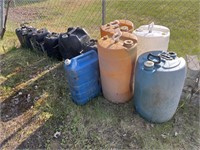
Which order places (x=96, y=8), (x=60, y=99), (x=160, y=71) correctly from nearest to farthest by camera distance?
(x=160, y=71)
(x=60, y=99)
(x=96, y=8)

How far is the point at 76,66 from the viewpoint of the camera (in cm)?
252

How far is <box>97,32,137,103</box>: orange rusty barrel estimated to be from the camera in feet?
7.77

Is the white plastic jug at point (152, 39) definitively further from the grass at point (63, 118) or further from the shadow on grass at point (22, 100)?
the shadow on grass at point (22, 100)

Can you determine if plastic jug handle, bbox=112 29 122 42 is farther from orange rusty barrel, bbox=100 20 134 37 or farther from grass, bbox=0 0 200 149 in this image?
grass, bbox=0 0 200 149

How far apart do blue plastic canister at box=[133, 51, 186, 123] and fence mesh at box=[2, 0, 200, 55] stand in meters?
1.86

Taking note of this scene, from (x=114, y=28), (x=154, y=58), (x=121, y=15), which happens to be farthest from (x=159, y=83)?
(x=121, y=15)

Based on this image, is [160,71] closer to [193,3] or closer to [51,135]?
[51,135]

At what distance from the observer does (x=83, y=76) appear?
2.60 metres

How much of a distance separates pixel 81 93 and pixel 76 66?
36cm

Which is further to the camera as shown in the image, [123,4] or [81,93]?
[123,4]

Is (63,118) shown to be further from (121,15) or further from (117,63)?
(121,15)

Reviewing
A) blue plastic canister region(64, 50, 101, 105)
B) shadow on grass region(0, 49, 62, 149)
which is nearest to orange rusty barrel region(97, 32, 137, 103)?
blue plastic canister region(64, 50, 101, 105)

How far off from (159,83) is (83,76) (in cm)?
86

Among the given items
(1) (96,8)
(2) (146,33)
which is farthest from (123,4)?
(2) (146,33)
